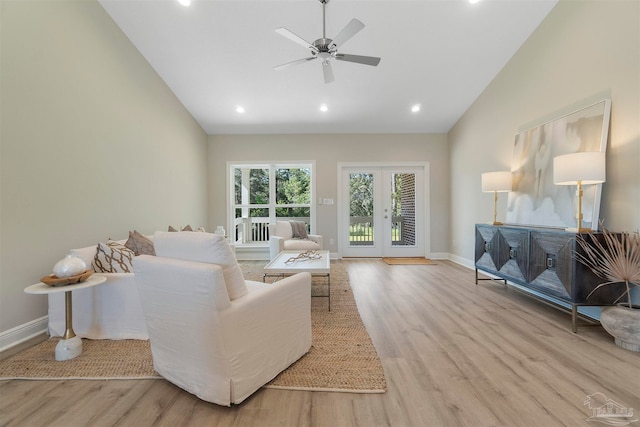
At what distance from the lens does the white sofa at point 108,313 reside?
7.08 feet

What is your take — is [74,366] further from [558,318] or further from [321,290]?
[558,318]

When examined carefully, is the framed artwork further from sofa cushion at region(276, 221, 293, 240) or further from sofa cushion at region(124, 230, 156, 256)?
sofa cushion at region(124, 230, 156, 256)

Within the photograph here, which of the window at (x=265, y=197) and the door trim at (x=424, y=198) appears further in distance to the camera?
the window at (x=265, y=197)

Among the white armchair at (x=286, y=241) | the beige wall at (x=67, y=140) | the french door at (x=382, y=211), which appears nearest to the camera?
the beige wall at (x=67, y=140)

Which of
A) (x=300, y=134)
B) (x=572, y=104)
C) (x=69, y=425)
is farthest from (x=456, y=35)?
(x=69, y=425)

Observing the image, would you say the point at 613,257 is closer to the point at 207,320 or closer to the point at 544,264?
the point at 544,264

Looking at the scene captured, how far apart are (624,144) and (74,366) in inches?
183

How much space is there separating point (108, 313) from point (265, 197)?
154 inches

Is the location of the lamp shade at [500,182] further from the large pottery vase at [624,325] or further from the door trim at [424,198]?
the door trim at [424,198]

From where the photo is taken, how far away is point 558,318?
254 cm

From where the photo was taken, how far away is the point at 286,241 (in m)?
4.69

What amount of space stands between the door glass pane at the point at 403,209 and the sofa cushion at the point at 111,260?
4.72m

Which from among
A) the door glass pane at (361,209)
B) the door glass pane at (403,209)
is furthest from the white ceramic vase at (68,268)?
the door glass pane at (403,209)

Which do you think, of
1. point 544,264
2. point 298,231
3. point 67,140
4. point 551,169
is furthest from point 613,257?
point 67,140
